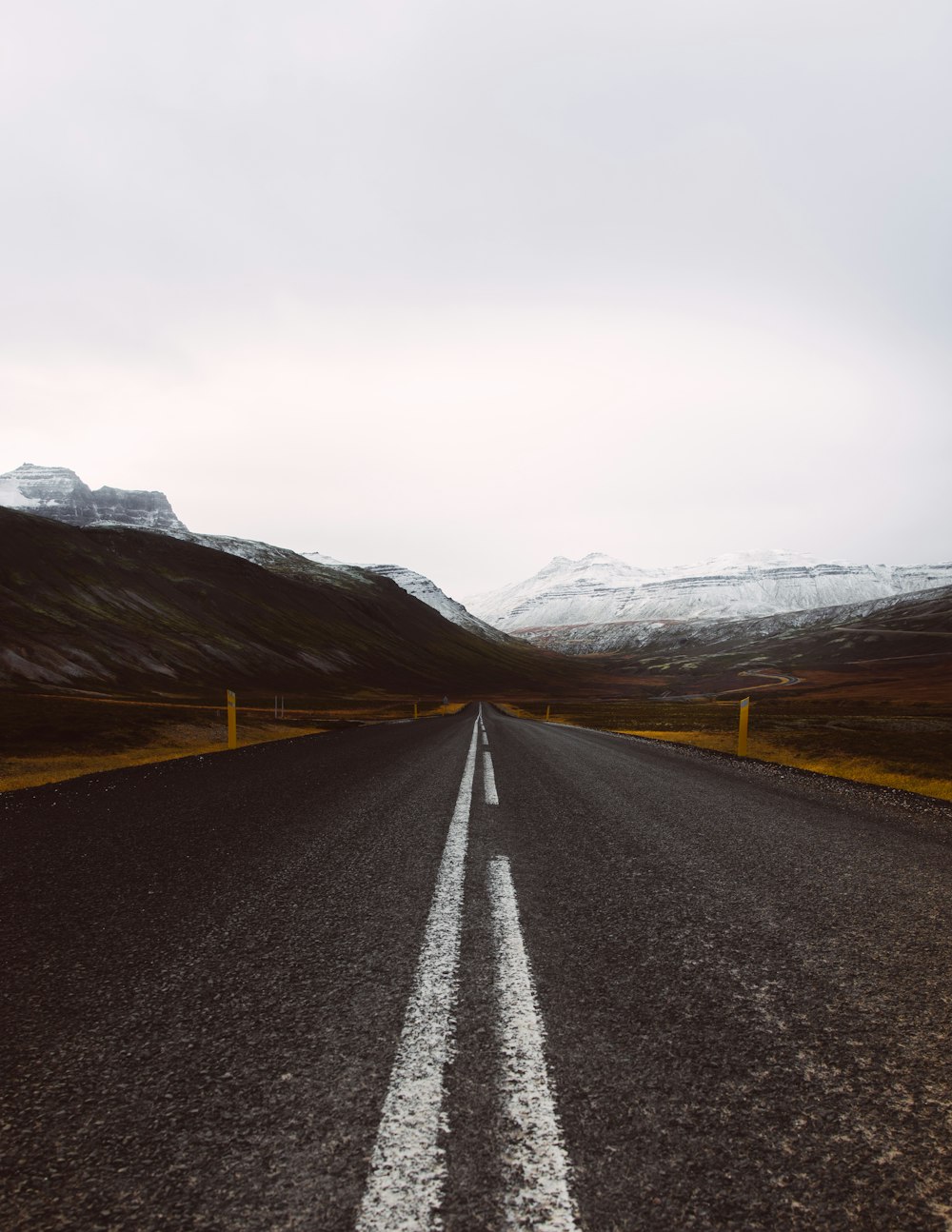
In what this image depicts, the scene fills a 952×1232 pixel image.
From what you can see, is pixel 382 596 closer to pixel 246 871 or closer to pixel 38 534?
pixel 38 534

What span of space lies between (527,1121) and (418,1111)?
0.36m

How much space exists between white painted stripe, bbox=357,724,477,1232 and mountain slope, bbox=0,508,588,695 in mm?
70155

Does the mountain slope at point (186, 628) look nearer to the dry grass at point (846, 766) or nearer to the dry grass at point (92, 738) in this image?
the dry grass at point (92, 738)

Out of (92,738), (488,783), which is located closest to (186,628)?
(92,738)

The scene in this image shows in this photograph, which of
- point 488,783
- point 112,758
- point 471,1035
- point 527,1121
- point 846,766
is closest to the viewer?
point 527,1121

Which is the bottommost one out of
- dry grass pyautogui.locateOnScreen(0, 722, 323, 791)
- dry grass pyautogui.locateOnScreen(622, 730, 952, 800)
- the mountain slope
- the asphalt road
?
dry grass pyautogui.locateOnScreen(622, 730, 952, 800)

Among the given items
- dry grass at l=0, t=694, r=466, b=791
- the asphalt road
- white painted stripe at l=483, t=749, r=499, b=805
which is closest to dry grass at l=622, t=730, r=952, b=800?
the asphalt road

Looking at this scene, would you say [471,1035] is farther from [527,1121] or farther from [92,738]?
[92,738]

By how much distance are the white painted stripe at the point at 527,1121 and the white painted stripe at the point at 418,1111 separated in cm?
21

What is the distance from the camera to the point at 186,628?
4008 inches

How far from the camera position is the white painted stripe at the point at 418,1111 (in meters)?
1.68

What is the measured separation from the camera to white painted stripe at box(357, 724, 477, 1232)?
1.68m

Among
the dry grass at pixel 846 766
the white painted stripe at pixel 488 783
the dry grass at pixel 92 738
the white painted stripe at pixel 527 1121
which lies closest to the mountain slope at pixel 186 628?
the dry grass at pixel 92 738

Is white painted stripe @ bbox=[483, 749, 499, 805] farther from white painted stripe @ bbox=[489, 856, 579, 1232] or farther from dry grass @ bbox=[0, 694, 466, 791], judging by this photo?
dry grass @ bbox=[0, 694, 466, 791]
